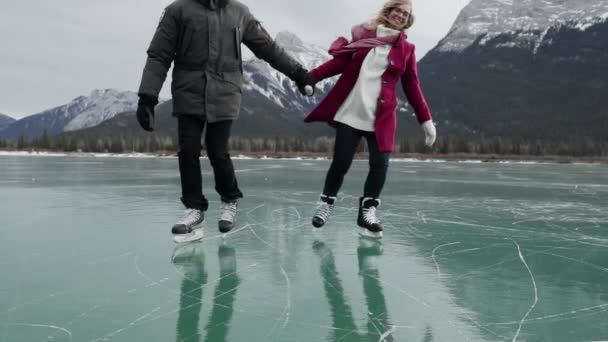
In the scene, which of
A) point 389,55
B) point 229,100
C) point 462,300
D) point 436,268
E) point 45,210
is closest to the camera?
point 462,300

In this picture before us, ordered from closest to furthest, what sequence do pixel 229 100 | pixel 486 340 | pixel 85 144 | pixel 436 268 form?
pixel 486 340
pixel 436 268
pixel 229 100
pixel 85 144

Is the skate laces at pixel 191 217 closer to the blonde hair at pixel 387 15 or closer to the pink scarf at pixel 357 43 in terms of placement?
the pink scarf at pixel 357 43

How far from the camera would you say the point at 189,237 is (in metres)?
3.53

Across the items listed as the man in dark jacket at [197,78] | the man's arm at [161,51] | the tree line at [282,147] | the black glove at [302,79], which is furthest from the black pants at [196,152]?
the tree line at [282,147]

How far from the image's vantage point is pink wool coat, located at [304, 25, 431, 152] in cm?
392

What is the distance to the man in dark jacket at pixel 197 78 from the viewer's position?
3.45 m

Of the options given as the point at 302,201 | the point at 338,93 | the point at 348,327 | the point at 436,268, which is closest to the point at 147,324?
the point at 348,327

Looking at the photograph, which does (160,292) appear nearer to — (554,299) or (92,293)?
(92,293)

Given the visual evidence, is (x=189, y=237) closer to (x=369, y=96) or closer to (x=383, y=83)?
(x=369, y=96)

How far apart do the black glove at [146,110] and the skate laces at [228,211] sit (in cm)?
80

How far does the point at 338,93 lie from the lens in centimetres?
407

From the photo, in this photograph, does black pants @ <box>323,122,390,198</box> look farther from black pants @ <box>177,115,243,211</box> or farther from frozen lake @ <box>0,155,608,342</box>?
black pants @ <box>177,115,243,211</box>

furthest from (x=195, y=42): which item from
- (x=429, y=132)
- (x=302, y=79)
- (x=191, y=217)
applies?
(x=429, y=132)

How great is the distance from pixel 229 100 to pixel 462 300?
2090mm
